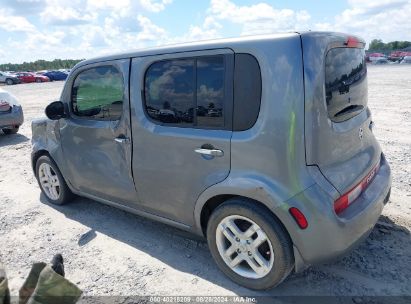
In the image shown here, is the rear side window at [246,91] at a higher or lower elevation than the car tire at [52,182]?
higher

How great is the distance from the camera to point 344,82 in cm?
276

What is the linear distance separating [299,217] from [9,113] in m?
8.37

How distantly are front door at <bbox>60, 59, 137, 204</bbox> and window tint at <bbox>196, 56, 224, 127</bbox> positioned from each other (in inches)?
32.9

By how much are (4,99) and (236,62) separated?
7.98 m

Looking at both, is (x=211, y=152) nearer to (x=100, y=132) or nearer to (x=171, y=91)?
(x=171, y=91)

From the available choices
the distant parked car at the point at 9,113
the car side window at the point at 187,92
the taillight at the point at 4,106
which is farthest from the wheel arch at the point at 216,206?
the taillight at the point at 4,106

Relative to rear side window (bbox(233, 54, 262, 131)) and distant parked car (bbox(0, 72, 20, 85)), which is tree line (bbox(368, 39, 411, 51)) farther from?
rear side window (bbox(233, 54, 262, 131))

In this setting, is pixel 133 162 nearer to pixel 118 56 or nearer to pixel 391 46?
pixel 118 56

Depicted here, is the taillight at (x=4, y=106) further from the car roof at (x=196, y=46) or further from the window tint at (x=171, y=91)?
the window tint at (x=171, y=91)

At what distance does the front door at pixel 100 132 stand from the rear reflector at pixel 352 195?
1.90 metres

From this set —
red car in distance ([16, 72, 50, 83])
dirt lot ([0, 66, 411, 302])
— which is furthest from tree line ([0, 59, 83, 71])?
dirt lot ([0, 66, 411, 302])

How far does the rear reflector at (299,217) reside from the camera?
97.4 inches

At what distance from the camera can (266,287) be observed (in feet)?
9.26

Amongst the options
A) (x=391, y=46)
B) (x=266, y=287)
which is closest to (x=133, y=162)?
(x=266, y=287)
